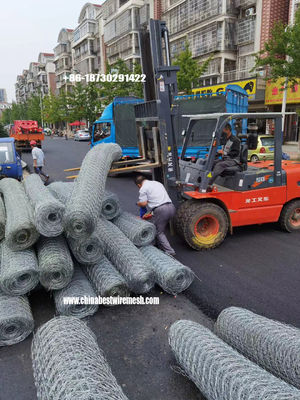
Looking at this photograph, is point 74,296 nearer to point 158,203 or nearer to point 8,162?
point 158,203

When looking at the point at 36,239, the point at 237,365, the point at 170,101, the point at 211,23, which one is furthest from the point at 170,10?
the point at 237,365

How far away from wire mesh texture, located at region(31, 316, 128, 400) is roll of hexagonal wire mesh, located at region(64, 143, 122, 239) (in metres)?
1.39

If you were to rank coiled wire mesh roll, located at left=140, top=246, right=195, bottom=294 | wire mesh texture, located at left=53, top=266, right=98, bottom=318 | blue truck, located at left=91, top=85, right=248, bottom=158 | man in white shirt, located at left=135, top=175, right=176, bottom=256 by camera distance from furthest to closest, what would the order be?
blue truck, located at left=91, top=85, right=248, bottom=158, man in white shirt, located at left=135, top=175, right=176, bottom=256, coiled wire mesh roll, located at left=140, top=246, right=195, bottom=294, wire mesh texture, located at left=53, top=266, right=98, bottom=318

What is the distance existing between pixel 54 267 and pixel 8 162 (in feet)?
29.6

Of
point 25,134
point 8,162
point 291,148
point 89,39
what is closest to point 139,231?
point 8,162

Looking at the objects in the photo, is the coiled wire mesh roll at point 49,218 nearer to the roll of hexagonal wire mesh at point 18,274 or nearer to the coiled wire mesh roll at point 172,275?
the roll of hexagonal wire mesh at point 18,274

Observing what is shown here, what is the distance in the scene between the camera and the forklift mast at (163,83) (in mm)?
6273

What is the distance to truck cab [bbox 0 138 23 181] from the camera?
12.1 metres

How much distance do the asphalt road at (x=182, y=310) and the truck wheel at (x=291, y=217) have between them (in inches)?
7.8

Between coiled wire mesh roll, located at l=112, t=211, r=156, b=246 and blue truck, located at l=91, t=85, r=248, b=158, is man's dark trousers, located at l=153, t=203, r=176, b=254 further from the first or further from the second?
blue truck, located at l=91, t=85, r=248, b=158

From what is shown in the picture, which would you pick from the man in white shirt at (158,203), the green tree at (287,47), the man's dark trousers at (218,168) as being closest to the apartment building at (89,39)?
the green tree at (287,47)

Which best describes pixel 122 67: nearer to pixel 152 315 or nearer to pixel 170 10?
pixel 170 10

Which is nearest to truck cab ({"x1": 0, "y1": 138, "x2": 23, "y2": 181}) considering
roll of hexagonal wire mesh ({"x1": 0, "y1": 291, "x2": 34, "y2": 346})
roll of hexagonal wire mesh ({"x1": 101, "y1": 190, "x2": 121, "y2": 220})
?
roll of hexagonal wire mesh ({"x1": 101, "y1": 190, "x2": 121, "y2": 220})

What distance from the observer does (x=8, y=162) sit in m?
12.3
